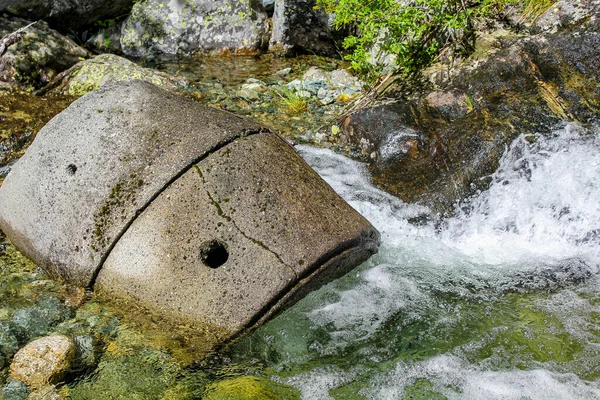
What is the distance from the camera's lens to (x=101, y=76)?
6754 mm

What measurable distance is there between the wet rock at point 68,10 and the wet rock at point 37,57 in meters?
0.81

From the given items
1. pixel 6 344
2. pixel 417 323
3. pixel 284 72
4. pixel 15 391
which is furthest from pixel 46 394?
pixel 284 72

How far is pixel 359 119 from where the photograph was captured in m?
5.51

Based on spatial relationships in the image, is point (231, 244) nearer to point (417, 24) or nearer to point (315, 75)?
point (417, 24)

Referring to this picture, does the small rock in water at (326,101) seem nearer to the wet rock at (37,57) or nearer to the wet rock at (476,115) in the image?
the wet rock at (476,115)

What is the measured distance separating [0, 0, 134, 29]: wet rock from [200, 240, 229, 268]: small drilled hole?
6456 mm

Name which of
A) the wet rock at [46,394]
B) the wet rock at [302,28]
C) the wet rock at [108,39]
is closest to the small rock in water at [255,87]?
the wet rock at [302,28]

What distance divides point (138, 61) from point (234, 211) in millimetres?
5699

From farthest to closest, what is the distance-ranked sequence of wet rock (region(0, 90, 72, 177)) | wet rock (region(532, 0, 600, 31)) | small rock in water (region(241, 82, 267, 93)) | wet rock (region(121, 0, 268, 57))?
wet rock (region(121, 0, 268, 57)) → small rock in water (region(241, 82, 267, 93)) → wet rock (region(0, 90, 72, 177)) → wet rock (region(532, 0, 600, 31))

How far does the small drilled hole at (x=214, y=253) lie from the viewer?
11.0ft

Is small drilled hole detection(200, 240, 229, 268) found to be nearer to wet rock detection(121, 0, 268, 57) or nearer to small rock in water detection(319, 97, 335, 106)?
small rock in water detection(319, 97, 335, 106)

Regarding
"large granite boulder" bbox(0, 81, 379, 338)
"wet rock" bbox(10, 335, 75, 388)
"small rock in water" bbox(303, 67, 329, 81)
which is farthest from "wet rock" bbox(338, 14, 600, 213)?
"wet rock" bbox(10, 335, 75, 388)

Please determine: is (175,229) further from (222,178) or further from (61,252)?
(61,252)

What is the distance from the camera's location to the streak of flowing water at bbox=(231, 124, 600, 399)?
319 centimetres
